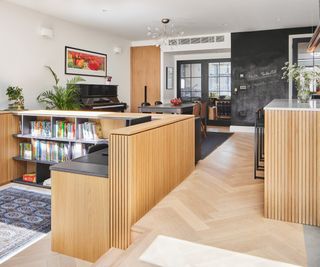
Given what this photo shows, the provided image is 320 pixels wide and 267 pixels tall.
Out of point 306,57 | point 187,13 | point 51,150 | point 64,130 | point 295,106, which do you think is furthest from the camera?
point 306,57

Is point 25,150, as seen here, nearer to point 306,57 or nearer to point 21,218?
point 21,218

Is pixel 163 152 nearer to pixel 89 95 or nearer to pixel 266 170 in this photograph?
pixel 266 170

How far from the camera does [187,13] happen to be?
6.33m

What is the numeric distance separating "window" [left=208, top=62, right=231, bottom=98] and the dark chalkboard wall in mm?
1419

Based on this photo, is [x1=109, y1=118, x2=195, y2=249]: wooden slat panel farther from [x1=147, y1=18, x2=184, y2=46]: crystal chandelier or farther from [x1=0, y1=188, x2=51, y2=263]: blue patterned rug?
[x1=147, y1=18, x2=184, y2=46]: crystal chandelier

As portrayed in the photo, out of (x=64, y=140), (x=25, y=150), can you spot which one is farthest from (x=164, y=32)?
(x=25, y=150)

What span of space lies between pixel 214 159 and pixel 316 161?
2.57 m

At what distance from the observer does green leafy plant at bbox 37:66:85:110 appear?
6.01 m

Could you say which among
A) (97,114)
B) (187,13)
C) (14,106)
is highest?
(187,13)

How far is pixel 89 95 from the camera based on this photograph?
6961 millimetres

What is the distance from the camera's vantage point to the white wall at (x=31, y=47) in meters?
5.39

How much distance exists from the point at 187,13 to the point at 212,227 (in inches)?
200

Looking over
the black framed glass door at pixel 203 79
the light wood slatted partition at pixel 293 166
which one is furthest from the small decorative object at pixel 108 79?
the light wood slatted partition at pixel 293 166

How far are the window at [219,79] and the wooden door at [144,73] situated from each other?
6.39ft
